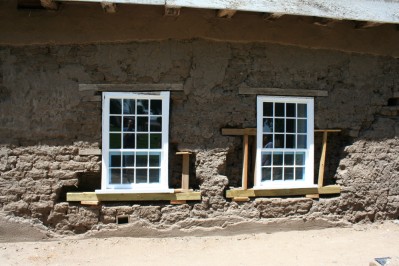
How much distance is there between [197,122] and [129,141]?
1265 millimetres

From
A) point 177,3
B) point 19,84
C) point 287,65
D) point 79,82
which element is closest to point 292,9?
point 287,65

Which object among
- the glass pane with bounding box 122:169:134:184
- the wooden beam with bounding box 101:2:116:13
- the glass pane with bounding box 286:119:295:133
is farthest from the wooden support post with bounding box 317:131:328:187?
the wooden beam with bounding box 101:2:116:13

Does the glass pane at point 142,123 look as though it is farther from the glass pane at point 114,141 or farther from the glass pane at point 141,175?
the glass pane at point 141,175

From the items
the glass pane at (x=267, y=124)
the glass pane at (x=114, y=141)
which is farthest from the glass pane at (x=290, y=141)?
the glass pane at (x=114, y=141)

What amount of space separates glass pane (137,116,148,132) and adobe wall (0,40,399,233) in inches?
18.8

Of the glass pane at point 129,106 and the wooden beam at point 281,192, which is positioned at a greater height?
the glass pane at point 129,106

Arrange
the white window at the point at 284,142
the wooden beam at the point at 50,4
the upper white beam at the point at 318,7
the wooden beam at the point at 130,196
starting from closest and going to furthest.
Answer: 1. the wooden beam at the point at 50,4
2. the upper white beam at the point at 318,7
3. the wooden beam at the point at 130,196
4. the white window at the point at 284,142

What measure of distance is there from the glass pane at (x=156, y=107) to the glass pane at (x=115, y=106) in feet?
1.86

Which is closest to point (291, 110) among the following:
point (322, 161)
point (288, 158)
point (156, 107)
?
point (288, 158)

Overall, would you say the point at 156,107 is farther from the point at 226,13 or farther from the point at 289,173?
the point at 289,173

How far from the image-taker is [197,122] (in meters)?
8.18

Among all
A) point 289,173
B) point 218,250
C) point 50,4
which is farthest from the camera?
point 289,173

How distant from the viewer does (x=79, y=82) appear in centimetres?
784

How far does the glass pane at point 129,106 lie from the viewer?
26.3 feet
